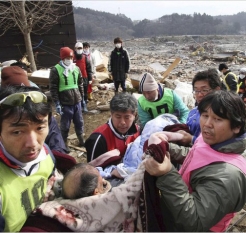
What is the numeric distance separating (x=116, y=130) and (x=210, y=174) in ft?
4.66

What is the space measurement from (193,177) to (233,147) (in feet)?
0.94

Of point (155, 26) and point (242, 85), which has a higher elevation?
point (155, 26)

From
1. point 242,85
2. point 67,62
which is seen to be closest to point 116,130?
point 67,62

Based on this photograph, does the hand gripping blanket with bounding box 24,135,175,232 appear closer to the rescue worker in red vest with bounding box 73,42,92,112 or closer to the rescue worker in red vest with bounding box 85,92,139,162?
the rescue worker in red vest with bounding box 85,92,139,162

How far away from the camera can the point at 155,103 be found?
11.5 feet

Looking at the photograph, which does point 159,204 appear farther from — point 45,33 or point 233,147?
point 45,33

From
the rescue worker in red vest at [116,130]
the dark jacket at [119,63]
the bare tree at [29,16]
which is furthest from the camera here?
the dark jacket at [119,63]

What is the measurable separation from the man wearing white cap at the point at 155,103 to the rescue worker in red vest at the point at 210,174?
2021 mm

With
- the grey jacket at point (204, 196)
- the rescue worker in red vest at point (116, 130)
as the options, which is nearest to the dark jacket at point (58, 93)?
the rescue worker in red vest at point (116, 130)

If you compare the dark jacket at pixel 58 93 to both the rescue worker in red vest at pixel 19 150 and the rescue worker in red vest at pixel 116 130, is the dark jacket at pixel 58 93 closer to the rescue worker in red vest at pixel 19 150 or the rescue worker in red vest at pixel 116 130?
the rescue worker in red vest at pixel 116 130

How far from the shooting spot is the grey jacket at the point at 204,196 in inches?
47.3

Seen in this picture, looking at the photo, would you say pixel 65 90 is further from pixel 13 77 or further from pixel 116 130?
pixel 116 130

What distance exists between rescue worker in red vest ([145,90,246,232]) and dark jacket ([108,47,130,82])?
267 inches

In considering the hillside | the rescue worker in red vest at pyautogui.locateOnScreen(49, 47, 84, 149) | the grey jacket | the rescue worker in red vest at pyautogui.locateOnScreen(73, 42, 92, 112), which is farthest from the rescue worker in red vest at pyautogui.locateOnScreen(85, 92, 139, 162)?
the hillside
